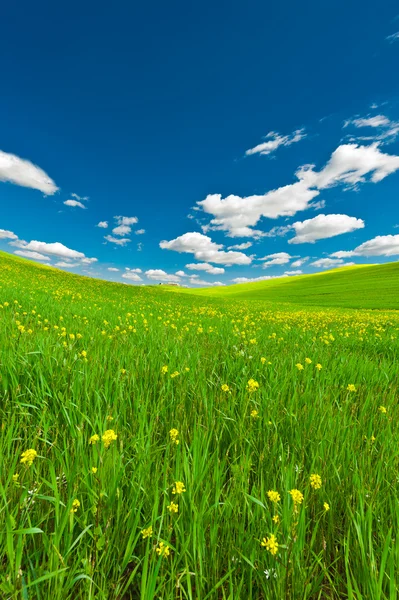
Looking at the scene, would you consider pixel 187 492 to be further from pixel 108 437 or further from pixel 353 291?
pixel 353 291

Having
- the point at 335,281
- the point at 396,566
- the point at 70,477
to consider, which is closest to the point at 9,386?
the point at 70,477

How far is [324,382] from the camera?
3.24 meters

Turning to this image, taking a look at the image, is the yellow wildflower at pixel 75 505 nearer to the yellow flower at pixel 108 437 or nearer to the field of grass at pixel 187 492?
the field of grass at pixel 187 492

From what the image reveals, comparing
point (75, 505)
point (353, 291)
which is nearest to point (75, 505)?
point (75, 505)

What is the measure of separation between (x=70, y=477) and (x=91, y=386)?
1054 mm

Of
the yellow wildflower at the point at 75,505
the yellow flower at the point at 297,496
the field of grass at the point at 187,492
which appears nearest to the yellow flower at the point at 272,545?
the field of grass at the point at 187,492

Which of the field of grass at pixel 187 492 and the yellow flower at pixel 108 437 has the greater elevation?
the yellow flower at pixel 108 437

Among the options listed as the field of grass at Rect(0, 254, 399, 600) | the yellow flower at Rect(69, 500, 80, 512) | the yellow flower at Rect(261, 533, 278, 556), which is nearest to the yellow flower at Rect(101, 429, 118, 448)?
the field of grass at Rect(0, 254, 399, 600)

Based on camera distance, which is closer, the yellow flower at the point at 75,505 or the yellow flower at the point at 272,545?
the yellow flower at the point at 272,545

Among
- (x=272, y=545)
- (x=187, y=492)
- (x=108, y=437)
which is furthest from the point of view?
(x=108, y=437)

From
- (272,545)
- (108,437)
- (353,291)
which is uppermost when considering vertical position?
(108,437)

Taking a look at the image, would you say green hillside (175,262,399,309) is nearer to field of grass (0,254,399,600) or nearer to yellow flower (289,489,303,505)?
field of grass (0,254,399,600)

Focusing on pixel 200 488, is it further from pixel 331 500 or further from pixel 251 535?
pixel 331 500

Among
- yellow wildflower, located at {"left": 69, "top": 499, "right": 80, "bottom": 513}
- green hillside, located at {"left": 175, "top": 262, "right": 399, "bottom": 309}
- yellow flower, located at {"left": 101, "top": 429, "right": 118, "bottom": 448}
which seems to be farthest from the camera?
green hillside, located at {"left": 175, "top": 262, "right": 399, "bottom": 309}
